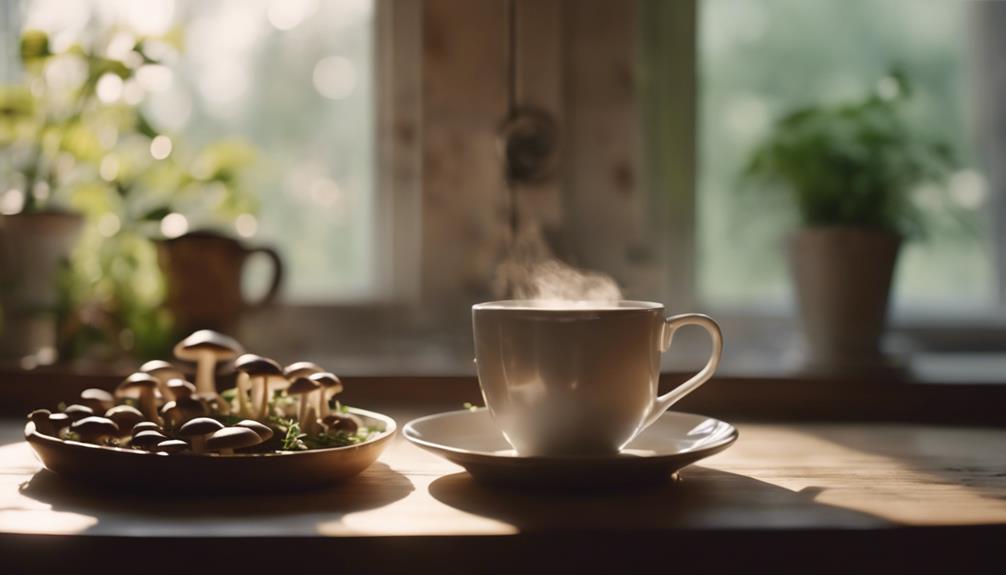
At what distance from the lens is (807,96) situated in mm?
1771

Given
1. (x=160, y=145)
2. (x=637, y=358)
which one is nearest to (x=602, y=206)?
(x=160, y=145)

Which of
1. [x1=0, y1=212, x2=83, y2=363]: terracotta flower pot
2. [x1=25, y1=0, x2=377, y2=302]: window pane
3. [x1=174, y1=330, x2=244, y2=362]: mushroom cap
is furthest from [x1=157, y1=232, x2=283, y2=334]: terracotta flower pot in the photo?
[x1=174, y1=330, x2=244, y2=362]: mushroom cap

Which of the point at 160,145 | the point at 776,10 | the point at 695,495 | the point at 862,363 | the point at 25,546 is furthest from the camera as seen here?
the point at 776,10

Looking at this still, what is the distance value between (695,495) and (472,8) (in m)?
1.23

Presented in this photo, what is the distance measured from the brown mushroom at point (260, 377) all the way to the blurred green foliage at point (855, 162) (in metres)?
0.94

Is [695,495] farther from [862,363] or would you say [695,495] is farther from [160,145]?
[160,145]

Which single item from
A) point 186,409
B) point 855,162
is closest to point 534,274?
point 855,162

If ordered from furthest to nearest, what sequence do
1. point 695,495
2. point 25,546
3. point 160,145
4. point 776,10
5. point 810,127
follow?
point 776,10 → point 160,145 → point 810,127 → point 695,495 → point 25,546

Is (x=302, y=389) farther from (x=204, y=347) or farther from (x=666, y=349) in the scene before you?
(x=666, y=349)

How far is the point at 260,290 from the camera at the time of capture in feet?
5.83

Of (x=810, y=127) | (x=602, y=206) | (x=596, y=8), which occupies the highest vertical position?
(x=596, y=8)

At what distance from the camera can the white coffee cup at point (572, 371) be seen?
2.27 feet

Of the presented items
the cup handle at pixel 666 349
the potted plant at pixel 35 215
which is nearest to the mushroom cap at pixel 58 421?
the cup handle at pixel 666 349

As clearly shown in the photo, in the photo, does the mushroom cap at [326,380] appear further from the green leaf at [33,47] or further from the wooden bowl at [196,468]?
the green leaf at [33,47]
